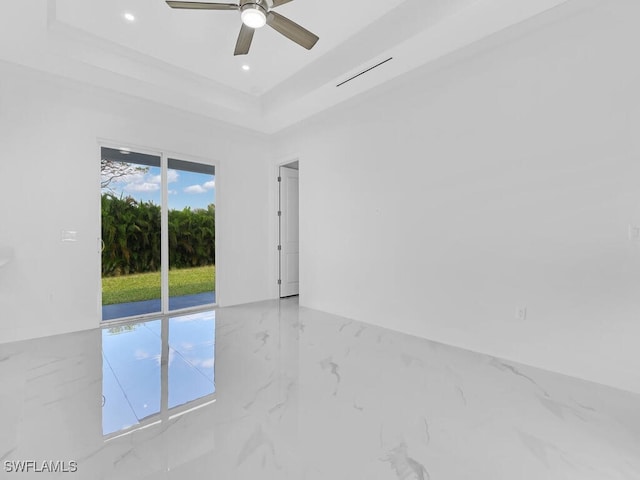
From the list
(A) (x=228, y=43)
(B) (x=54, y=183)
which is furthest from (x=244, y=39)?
(B) (x=54, y=183)

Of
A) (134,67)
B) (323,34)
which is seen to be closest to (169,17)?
(134,67)

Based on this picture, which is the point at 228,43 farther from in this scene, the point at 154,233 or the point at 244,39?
the point at 154,233

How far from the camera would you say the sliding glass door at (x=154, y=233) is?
4.14 m

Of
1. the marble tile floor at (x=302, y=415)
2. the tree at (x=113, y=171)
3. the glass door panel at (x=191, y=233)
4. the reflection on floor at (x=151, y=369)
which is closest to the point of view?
the marble tile floor at (x=302, y=415)

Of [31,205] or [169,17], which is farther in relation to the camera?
[31,205]

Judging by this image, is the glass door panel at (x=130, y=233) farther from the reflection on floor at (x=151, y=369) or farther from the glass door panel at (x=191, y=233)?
the reflection on floor at (x=151, y=369)

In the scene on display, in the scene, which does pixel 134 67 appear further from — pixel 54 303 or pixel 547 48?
pixel 547 48

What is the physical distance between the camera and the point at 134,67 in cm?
354

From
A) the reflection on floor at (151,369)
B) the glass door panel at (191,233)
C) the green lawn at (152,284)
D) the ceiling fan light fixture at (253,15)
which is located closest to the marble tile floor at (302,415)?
the reflection on floor at (151,369)

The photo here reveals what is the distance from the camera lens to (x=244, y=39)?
2.78 meters

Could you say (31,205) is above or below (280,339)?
above

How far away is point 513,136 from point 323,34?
216 cm

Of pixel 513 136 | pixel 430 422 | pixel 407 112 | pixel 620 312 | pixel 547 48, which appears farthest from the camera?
pixel 407 112

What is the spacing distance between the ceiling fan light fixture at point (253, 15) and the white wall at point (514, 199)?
1.84 meters
